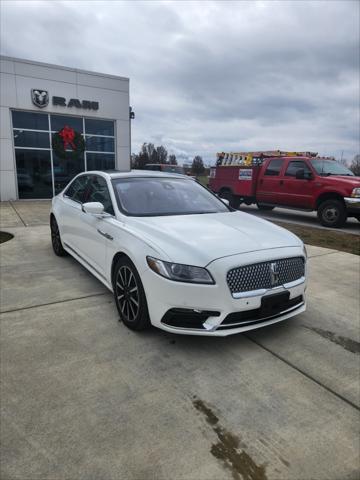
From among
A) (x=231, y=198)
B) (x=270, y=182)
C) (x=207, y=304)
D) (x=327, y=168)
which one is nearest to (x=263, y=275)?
(x=207, y=304)

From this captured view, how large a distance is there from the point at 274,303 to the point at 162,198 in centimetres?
182

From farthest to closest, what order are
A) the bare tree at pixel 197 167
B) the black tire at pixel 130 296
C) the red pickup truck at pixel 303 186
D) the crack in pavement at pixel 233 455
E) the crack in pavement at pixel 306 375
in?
1. the bare tree at pixel 197 167
2. the red pickup truck at pixel 303 186
3. the black tire at pixel 130 296
4. the crack in pavement at pixel 306 375
5. the crack in pavement at pixel 233 455

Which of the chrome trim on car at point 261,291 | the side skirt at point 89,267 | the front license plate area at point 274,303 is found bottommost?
the side skirt at point 89,267

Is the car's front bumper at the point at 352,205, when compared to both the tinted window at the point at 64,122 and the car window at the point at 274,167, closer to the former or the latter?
the car window at the point at 274,167

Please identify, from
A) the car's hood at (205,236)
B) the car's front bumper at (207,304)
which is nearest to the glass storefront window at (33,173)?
the car's hood at (205,236)

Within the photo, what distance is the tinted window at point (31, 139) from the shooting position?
1527 centimetres

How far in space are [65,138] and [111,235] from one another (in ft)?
46.0

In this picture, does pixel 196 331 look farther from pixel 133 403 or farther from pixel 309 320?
pixel 309 320

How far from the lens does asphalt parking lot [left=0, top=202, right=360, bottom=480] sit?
1857 mm

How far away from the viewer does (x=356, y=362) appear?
2.88m

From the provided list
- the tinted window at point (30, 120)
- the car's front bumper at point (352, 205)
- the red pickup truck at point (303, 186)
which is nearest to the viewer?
the car's front bumper at point (352, 205)

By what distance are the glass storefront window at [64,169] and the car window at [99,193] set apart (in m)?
12.8

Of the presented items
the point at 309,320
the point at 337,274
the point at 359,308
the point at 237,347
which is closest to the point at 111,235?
the point at 237,347

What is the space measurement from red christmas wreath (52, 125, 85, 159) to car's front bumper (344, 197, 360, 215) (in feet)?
39.2
